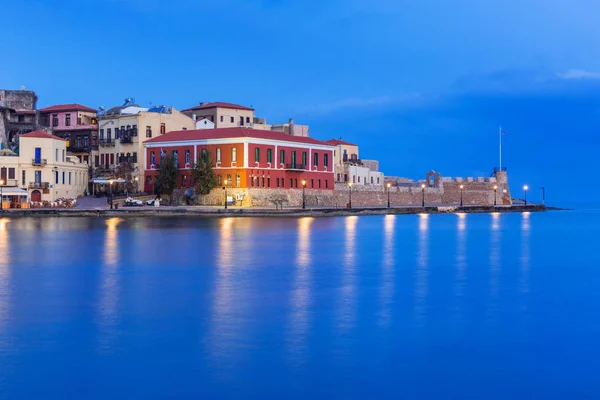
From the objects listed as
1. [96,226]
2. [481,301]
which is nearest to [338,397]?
[481,301]

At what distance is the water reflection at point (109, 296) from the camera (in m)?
13.5

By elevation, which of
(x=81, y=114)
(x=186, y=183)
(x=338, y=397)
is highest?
(x=81, y=114)

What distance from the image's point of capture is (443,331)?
14375 millimetres

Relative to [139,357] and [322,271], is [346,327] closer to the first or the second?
[139,357]

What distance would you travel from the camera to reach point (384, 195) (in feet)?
252

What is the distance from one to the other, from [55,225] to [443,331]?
34656 mm

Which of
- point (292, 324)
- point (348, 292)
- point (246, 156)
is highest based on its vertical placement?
point (246, 156)

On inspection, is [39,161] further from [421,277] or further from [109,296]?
[109,296]

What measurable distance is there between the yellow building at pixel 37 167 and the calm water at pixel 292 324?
94.9ft

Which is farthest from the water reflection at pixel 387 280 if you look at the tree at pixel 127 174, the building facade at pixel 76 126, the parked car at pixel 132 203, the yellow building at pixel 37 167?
the building facade at pixel 76 126

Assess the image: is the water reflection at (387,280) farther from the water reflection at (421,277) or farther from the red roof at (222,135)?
the red roof at (222,135)

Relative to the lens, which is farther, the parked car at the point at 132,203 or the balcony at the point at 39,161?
the parked car at the point at 132,203

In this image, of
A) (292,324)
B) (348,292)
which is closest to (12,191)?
(348,292)

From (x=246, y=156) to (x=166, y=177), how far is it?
669 cm
